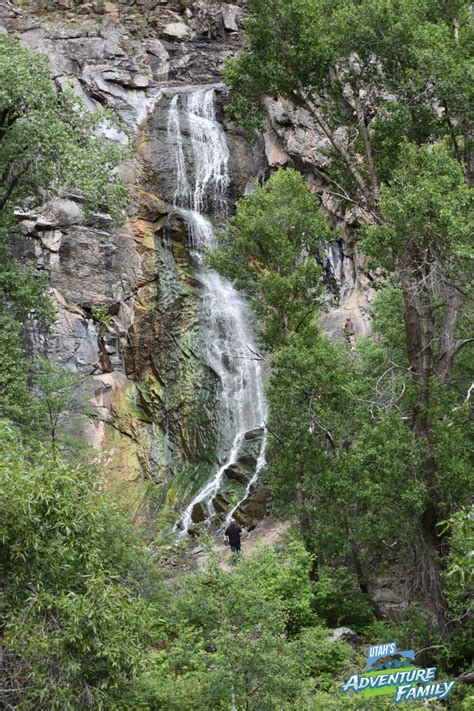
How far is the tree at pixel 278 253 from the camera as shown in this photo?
1855 centimetres

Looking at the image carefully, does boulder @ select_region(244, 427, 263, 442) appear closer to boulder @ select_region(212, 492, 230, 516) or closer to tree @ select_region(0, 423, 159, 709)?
boulder @ select_region(212, 492, 230, 516)

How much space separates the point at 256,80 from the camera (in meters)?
16.1

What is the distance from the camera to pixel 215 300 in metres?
28.8

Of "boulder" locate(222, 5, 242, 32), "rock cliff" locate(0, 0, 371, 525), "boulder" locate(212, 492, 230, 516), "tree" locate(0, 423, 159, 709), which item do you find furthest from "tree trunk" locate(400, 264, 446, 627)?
"boulder" locate(222, 5, 242, 32)

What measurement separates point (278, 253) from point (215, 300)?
10.1m

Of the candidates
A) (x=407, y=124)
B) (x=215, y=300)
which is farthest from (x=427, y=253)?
(x=215, y=300)

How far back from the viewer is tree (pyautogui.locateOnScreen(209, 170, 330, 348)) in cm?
1855

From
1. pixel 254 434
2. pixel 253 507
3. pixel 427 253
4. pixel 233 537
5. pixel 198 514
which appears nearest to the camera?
pixel 427 253

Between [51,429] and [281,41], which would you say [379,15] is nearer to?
[281,41]

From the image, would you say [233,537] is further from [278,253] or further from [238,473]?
[278,253]

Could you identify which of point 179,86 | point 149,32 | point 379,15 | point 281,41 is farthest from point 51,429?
point 149,32

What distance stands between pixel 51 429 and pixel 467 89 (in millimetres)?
12101

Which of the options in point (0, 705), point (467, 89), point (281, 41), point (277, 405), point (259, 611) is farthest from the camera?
point (277, 405)

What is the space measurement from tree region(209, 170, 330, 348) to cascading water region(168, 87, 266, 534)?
2.90 metres
